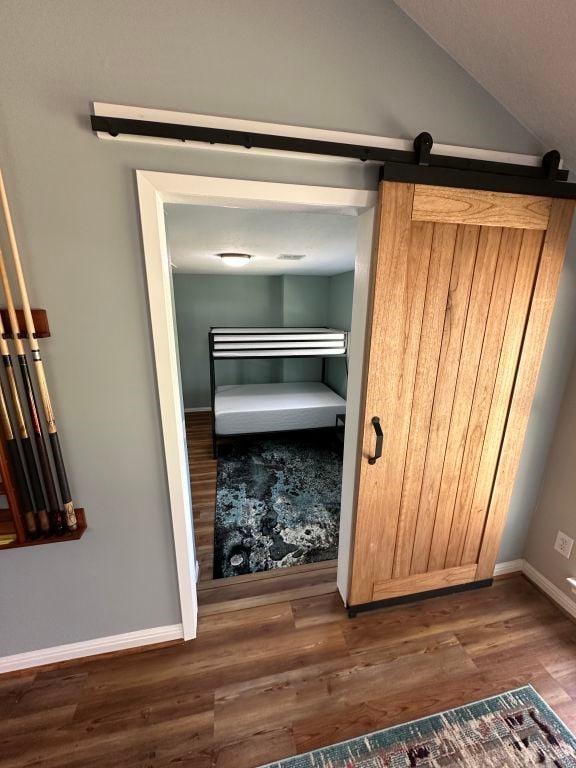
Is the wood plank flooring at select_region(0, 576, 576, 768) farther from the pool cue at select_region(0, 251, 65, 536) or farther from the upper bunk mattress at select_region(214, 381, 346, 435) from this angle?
the upper bunk mattress at select_region(214, 381, 346, 435)

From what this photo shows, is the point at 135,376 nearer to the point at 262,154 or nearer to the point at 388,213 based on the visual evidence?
the point at 262,154

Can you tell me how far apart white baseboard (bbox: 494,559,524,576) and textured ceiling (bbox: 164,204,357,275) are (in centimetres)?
227

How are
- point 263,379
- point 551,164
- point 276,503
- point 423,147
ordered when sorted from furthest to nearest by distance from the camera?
point 263,379, point 276,503, point 551,164, point 423,147

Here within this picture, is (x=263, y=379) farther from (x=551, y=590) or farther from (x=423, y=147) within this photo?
(x=423, y=147)

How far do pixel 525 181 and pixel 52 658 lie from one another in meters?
2.91

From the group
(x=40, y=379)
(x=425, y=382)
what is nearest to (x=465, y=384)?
(x=425, y=382)

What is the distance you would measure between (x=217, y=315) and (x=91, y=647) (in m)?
3.99

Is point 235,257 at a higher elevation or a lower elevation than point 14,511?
higher

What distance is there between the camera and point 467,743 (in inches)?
46.9

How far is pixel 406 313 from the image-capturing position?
1290 millimetres

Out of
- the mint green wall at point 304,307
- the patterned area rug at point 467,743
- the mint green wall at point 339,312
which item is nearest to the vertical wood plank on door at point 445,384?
the patterned area rug at point 467,743

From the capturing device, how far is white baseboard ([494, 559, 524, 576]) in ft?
6.36

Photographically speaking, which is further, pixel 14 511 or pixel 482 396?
pixel 482 396

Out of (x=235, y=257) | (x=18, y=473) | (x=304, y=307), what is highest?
(x=235, y=257)
